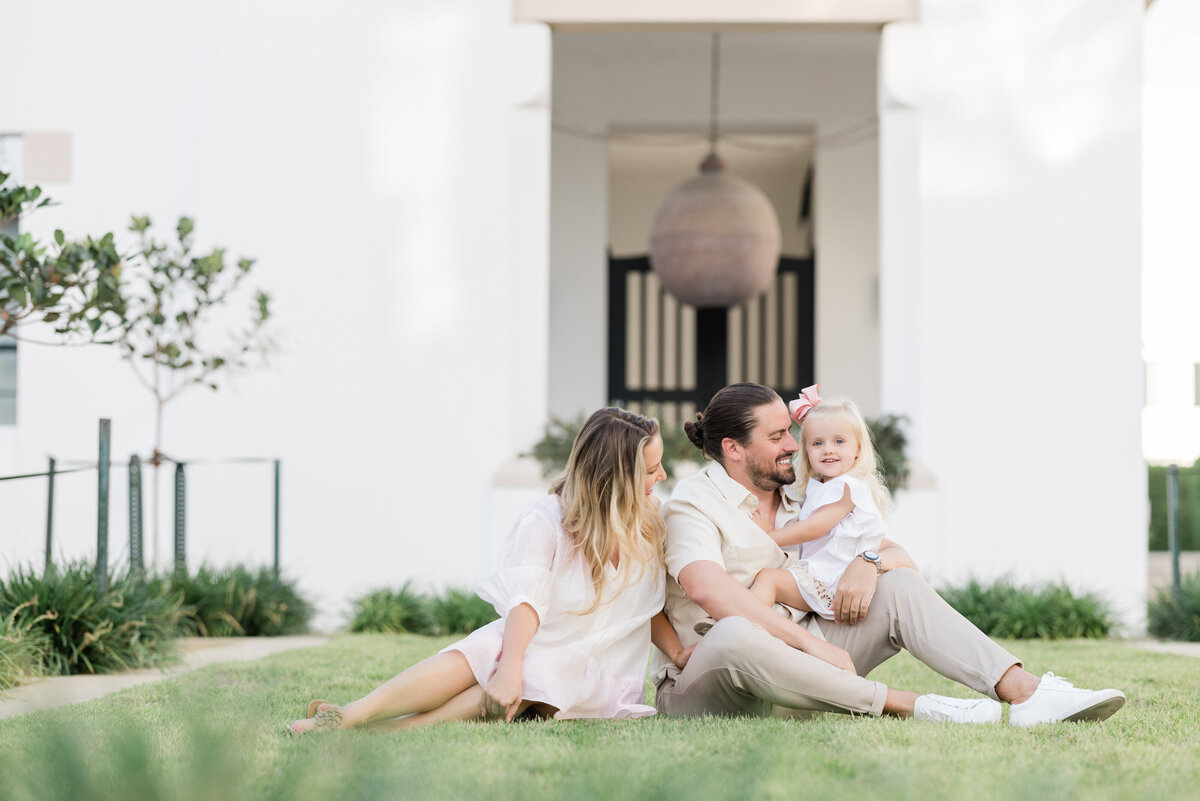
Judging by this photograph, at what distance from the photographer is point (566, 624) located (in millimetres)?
3293

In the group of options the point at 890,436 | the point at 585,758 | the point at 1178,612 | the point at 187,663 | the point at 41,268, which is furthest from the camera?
the point at 890,436

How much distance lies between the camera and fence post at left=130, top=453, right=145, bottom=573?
5.93m

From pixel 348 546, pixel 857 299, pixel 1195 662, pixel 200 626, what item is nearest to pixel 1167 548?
pixel 857 299

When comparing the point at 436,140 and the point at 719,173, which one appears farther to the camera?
the point at 719,173

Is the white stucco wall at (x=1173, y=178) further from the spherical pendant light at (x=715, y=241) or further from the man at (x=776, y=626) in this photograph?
the man at (x=776, y=626)

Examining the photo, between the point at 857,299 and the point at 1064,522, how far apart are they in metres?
4.21

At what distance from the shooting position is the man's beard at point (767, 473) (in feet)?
11.1

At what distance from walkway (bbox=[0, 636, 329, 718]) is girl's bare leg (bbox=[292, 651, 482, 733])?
2.15 feet

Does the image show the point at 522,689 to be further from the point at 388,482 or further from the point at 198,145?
the point at 198,145

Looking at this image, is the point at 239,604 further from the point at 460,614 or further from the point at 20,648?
the point at 20,648

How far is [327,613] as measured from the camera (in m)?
7.53

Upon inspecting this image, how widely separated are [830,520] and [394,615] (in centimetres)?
400

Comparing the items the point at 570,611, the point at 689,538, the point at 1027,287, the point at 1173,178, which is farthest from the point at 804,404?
the point at 1173,178

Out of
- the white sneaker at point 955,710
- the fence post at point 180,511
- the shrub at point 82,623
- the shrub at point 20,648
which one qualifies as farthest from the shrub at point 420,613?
the white sneaker at point 955,710
